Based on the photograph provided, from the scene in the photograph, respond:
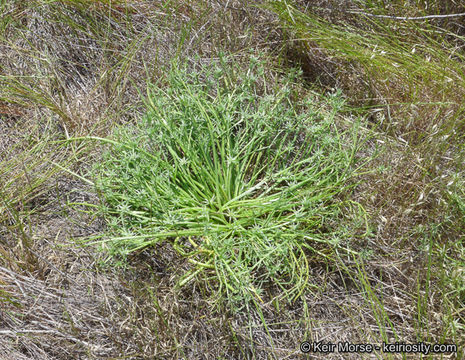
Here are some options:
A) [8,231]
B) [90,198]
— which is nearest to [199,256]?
[90,198]

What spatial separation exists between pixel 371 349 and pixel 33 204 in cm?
184

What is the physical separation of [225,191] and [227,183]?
47mm

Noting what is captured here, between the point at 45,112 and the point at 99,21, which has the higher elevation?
the point at 99,21

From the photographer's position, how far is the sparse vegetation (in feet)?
5.87

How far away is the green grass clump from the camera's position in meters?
1.79

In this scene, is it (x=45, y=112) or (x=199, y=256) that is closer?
(x=199, y=256)

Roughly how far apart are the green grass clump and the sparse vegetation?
0.05 feet

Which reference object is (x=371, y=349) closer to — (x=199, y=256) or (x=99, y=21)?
(x=199, y=256)

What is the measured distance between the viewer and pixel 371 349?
1.73 m

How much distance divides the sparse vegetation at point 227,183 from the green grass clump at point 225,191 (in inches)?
0.6

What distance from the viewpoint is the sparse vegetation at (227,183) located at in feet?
5.87

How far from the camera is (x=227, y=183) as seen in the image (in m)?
1.96

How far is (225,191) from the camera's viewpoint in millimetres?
1985

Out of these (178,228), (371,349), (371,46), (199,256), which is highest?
(371,46)
